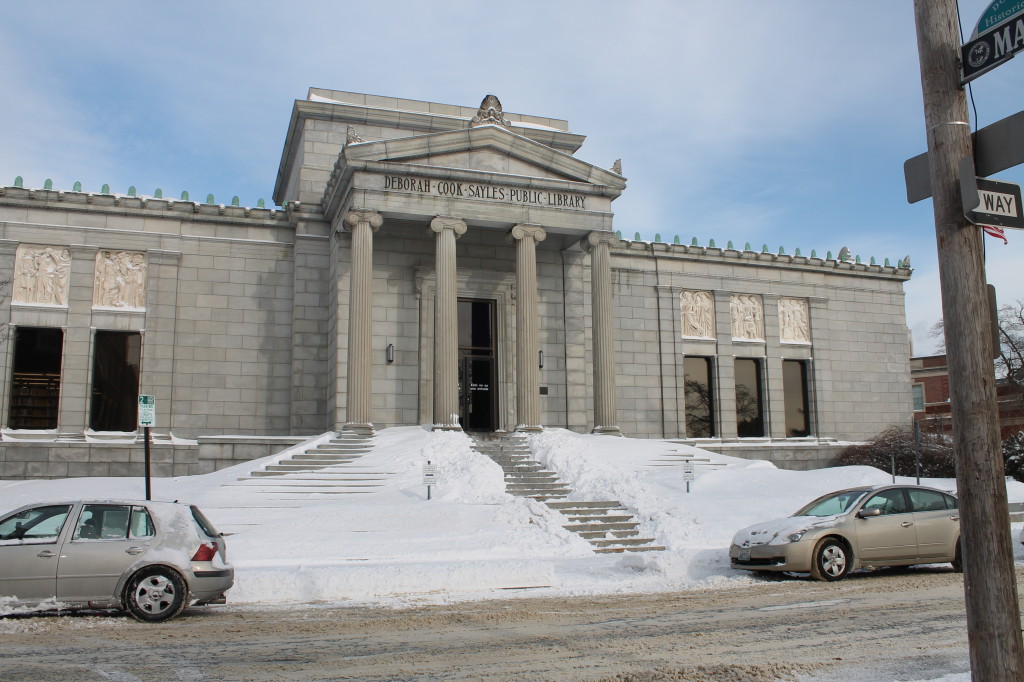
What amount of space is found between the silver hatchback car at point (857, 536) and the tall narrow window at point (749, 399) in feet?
64.0

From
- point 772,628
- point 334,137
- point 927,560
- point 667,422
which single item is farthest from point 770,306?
point 772,628

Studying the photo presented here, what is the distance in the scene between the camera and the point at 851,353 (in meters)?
36.2

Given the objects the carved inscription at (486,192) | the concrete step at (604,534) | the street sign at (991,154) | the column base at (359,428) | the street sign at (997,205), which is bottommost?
the concrete step at (604,534)

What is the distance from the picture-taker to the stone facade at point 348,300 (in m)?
25.9

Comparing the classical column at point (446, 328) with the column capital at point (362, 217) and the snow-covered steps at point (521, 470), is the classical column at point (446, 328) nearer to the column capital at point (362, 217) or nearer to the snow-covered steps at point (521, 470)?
the snow-covered steps at point (521, 470)

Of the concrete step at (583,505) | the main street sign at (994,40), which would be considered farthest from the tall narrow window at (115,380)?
the main street sign at (994,40)

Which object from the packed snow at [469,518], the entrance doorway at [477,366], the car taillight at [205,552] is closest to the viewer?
the car taillight at [205,552]

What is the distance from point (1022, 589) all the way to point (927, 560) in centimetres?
234

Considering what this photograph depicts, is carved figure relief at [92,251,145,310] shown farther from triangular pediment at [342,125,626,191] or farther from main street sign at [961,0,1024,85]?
main street sign at [961,0,1024,85]

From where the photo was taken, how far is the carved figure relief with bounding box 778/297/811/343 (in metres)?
35.3

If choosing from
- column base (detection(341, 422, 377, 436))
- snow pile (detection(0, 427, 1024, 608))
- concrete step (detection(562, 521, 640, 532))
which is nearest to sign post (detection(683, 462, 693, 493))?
snow pile (detection(0, 427, 1024, 608))

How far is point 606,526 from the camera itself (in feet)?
60.1

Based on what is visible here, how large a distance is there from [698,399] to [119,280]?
20.3 m

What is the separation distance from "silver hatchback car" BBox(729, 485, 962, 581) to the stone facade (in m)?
12.2
